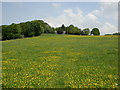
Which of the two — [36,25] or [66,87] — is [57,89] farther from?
[36,25]

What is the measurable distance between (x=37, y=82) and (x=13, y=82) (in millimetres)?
1580

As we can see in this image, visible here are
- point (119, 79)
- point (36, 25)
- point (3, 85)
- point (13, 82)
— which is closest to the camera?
point (3, 85)

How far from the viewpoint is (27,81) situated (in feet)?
30.8

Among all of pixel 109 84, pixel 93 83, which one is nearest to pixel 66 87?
pixel 93 83

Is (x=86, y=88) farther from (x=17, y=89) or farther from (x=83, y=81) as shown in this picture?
(x=17, y=89)

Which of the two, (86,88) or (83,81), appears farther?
(83,81)

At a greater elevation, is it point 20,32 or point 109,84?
point 20,32

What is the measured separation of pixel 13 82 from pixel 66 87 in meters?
3.53

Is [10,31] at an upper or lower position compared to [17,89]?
upper

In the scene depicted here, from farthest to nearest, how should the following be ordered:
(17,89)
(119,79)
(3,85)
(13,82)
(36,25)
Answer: (36,25) → (119,79) → (13,82) → (3,85) → (17,89)

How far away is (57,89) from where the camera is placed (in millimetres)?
8094

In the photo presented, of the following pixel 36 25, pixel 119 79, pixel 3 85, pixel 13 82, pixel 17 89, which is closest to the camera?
pixel 17 89

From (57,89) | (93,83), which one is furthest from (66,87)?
(93,83)

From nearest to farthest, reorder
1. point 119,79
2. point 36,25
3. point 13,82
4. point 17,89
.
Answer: point 17,89
point 13,82
point 119,79
point 36,25
